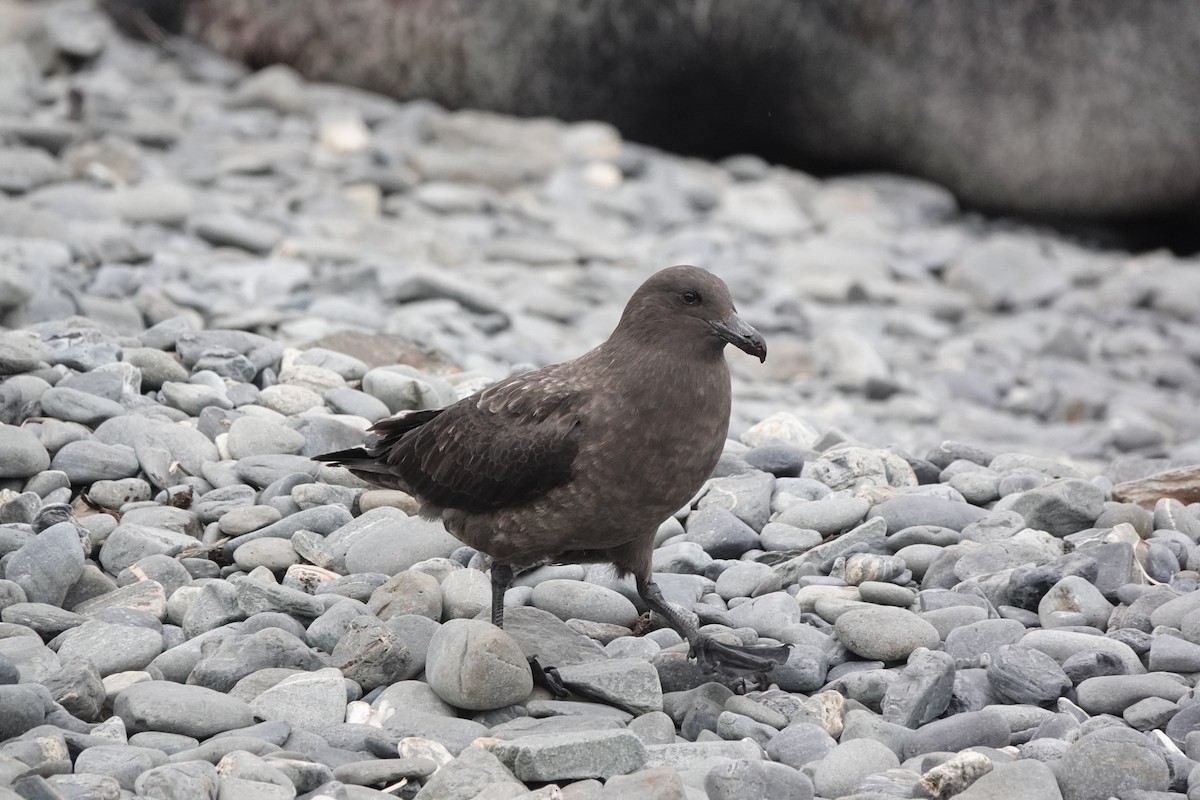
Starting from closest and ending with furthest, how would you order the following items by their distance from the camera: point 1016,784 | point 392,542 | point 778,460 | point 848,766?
point 1016,784 → point 848,766 → point 392,542 → point 778,460

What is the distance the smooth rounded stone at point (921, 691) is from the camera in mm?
3955

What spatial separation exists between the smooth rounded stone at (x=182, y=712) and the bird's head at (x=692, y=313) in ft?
5.48

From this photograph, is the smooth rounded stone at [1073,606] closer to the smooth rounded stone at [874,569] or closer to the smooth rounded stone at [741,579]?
the smooth rounded stone at [874,569]

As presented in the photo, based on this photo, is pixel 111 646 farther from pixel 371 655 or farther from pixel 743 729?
pixel 743 729

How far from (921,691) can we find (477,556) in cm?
176

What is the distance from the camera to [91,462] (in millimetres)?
5109

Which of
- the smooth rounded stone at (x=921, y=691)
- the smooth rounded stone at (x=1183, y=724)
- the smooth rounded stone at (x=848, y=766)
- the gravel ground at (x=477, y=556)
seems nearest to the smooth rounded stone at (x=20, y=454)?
the gravel ground at (x=477, y=556)

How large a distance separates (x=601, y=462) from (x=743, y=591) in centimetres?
94

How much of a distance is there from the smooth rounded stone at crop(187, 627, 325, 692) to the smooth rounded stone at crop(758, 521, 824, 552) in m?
1.73

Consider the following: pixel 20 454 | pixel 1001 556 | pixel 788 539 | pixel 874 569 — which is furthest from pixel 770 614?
pixel 20 454

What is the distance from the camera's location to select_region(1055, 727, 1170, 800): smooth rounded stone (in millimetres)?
3506

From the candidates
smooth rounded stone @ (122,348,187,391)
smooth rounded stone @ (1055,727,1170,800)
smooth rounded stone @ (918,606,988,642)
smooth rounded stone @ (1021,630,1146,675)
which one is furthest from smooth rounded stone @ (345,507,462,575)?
smooth rounded stone @ (1055,727,1170,800)

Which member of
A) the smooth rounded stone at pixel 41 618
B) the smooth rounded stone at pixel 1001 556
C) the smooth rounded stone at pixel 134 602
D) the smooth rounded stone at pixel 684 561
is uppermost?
the smooth rounded stone at pixel 1001 556

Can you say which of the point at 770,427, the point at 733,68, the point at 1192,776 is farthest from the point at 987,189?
the point at 1192,776
